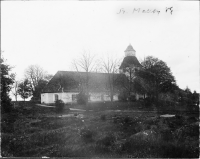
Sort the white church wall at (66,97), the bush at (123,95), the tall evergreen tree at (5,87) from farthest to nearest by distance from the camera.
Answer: the white church wall at (66,97)
the bush at (123,95)
the tall evergreen tree at (5,87)

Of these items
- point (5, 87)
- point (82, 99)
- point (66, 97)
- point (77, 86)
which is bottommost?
point (82, 99)

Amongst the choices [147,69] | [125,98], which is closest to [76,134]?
[147,69]

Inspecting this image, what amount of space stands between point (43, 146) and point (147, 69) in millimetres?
26127

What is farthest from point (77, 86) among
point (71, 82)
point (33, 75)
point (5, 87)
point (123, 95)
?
point (5, 87)

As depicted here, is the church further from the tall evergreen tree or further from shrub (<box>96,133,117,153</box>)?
shrub (<box>96,133,117,153</box>)

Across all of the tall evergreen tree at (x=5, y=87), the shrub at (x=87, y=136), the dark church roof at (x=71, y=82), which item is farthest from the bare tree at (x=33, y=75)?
the shrub at (x=87, y=136)

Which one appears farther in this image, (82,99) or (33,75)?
(33,75)

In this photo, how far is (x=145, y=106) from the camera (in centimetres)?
2869

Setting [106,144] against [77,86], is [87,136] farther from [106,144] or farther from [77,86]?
[77,86]

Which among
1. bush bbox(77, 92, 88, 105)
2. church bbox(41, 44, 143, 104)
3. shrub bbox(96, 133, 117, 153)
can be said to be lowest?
shrub bbox(96, 133, 117, 153)

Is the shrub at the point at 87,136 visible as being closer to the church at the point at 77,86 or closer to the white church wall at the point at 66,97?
the church at the point at 77,86

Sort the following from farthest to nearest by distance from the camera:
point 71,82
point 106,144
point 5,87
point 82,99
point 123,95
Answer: point 71,82, point 123,95, point 82,99, point 5,87, point 106,144

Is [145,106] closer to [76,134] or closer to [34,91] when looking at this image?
[76,134]

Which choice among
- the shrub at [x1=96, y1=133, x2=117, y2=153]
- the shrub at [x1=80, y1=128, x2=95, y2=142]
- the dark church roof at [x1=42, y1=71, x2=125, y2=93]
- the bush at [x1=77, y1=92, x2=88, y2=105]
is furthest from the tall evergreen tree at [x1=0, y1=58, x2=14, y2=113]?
the dark church roof at [x1=42, y1=71, x2=125, y2=93]
